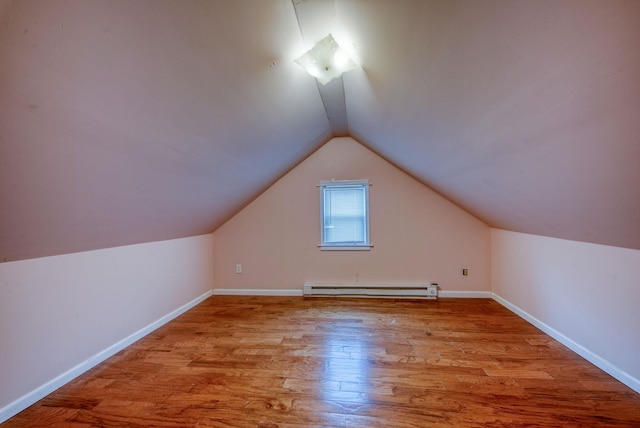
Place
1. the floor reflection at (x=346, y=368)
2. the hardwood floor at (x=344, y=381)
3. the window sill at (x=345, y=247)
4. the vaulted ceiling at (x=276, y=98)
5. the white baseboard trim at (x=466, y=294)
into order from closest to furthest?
the vaulted ceiling at (x=276, y=98) → the hardwood floor at (x=344, y=381) → the floor reflection at (x=346, y=368) → the white baseboard trim at (x=466, y=294) → the window sill at (x=345, y=247)

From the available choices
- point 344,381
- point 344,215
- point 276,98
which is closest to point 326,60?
point 276,98

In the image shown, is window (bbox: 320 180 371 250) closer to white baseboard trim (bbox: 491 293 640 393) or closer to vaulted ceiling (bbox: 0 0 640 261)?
vaulted ceiling (bbox: 0 0 640 261)

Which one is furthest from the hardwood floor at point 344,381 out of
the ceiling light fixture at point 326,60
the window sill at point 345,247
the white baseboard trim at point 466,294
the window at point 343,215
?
the ceiling light fixture at point 326,60

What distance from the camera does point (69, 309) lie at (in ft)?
6.16

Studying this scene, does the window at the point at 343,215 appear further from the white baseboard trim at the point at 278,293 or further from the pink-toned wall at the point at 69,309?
the pink-toned wall at the point at 69,309

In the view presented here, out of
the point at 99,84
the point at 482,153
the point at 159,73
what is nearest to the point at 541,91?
the point at 482,153

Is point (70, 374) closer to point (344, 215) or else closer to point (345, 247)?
point (345, 247)

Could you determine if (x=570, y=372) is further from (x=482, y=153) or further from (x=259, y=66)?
(x=259, y=66)

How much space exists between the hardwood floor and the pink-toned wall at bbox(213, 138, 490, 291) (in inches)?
35.1

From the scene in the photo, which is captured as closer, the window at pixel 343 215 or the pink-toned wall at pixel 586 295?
the pink-toned wall at pixel 586 295

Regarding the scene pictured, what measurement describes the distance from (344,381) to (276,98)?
81.1 inches

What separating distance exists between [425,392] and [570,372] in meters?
1.13

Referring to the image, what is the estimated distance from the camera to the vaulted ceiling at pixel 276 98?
2.78 ft

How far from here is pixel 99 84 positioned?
1018mm
